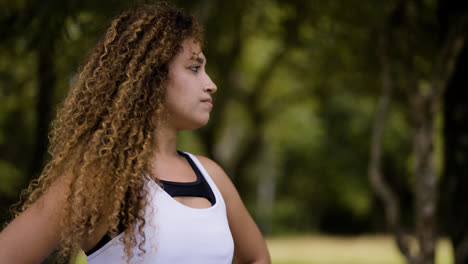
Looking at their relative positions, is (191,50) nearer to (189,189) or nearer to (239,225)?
(189,189)

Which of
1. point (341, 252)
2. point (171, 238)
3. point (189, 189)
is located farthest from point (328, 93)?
point (171, 238)

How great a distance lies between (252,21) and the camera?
1098cm

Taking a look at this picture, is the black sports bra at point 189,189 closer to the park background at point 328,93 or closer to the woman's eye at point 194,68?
the woman's eye at point 194,68

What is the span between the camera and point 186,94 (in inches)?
75.4

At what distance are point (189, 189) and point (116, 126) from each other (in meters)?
0.29

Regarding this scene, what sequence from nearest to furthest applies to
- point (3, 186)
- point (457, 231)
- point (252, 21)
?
point (457, 231), point (3, 186), point (252, 21)

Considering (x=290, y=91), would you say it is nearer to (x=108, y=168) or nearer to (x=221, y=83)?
(x=221, y=83)

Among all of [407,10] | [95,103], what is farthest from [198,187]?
[407,10]

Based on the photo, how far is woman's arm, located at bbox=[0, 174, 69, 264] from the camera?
63.5 inches

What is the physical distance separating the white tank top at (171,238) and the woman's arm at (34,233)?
0.41ft

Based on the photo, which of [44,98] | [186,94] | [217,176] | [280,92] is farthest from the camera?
[280,92]

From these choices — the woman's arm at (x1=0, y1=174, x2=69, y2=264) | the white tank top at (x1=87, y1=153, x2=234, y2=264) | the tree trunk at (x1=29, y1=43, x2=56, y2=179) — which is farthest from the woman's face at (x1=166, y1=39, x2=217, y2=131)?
the tree trunk at (x1=29, y1=43, x2=56, y2=179)

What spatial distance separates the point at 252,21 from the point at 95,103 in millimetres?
9338

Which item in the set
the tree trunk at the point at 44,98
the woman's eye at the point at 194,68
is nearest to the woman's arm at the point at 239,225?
the woman's eye at the point at 194,68
